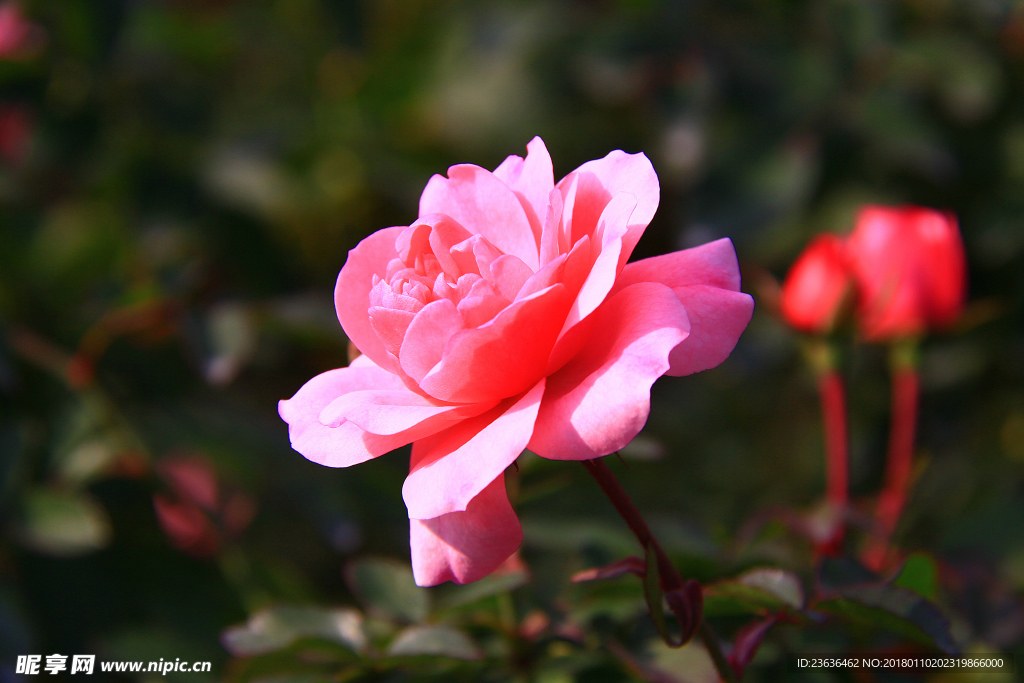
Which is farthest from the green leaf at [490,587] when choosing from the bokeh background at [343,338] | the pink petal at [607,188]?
the pink petal at [607,188]

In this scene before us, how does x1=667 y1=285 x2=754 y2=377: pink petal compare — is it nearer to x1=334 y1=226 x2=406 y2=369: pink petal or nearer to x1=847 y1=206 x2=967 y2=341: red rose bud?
x1=334 y1=226 x2=406 y2=369: pink petal

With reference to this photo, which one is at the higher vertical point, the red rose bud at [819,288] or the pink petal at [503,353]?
the red rose bud at [819,288]

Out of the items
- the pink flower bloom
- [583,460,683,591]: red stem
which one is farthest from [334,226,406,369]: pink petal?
[583,460,683,591]: red stem

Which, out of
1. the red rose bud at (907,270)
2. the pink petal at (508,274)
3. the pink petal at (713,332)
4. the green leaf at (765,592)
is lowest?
the green leaf at (765,592)

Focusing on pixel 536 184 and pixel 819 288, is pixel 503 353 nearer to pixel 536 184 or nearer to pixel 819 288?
pixel 536 184

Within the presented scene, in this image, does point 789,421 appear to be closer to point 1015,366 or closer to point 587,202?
point 1015,366

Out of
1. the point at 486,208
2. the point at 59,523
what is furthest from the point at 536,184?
the point at 59,523

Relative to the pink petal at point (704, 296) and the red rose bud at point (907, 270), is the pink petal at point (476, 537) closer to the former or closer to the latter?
the pink petal at point (704, 296)
